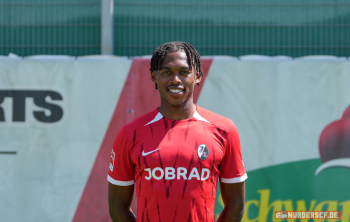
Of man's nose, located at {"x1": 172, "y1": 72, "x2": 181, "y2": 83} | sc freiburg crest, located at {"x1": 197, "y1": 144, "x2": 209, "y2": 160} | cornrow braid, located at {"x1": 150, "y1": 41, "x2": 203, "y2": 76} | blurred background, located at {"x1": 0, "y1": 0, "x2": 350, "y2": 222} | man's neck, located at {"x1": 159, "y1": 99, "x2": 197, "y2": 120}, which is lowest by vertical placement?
blurred background, located at {"x1": 0, "y1": 0, "x2": 350, "y2": 222}

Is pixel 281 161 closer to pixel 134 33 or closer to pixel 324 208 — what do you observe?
pixel 324 208

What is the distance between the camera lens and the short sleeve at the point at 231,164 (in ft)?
5.45

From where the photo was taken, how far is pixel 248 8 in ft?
19.9

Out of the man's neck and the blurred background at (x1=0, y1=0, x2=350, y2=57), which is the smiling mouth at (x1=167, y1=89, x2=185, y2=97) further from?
the blurred background at (x1=0, y1=0, x2=350, y2=57)

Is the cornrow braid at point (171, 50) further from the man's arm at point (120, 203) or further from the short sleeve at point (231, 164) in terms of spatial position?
the man's arm at point (120, 203)

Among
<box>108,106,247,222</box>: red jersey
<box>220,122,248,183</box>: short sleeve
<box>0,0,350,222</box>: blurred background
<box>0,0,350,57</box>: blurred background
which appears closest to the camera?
<box>108,106,247,222</box>: red jersey

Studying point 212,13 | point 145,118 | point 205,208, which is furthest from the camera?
point 212,13

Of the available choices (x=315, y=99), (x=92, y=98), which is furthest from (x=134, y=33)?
(x=315, y=99)

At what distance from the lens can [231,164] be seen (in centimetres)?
167

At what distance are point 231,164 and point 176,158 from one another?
28 cm

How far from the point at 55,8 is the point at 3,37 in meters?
1.03

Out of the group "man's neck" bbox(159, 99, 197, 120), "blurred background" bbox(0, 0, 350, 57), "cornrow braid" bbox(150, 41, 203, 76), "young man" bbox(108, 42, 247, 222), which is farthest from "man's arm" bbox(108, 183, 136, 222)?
"blurred background" bbox(0, 0, 350, 57)

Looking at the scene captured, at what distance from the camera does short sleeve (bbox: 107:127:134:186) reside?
1.65m

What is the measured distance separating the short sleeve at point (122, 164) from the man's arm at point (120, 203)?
32mm
